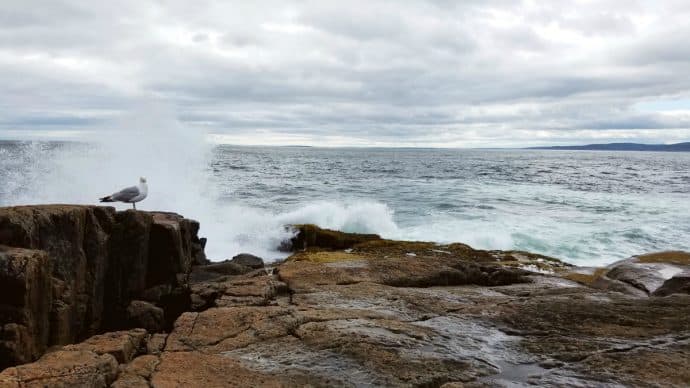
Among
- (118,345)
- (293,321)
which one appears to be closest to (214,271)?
(293,321)

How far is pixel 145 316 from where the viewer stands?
612cm

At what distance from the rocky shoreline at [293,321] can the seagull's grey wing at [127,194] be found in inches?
65.7

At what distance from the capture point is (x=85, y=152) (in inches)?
974

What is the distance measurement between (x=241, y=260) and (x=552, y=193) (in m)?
28.1

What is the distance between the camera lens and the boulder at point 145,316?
608 centimetres

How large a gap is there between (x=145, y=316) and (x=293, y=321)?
6.45ft

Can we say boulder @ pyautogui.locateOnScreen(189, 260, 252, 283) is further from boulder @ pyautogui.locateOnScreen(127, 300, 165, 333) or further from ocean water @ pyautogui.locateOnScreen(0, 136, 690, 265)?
ocean water @ pyautogui.locateOnScreen(0, 136, 690, 265)

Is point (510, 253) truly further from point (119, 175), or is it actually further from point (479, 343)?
point (119, 175)

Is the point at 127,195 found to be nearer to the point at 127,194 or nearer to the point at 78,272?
the point at 127,194

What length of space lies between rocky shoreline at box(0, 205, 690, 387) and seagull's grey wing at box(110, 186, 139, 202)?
1.67 meters

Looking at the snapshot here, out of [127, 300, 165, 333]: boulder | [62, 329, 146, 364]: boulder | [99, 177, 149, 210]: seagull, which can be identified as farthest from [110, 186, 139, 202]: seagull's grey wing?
[62, 329, 146, 364]: boulder

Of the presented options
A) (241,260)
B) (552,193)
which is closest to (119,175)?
(241,260)

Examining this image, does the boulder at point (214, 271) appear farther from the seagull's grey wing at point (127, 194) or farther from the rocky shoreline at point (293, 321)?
the seagull's grey wing at point (127, 194)

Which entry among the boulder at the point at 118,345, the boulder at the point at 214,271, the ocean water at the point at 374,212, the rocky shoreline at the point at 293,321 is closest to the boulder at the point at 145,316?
the rocky shoreline at the point at 293,321
